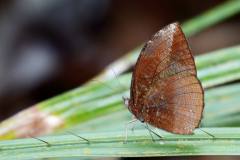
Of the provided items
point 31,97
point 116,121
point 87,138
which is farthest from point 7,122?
point 31,97

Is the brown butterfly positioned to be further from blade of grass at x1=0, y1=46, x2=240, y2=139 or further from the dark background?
the dark background

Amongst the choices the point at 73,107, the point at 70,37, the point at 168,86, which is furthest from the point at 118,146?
the point at 70,37

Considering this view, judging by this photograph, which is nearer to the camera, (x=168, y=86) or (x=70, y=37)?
(x=168, y=86)

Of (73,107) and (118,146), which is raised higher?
(73,107)

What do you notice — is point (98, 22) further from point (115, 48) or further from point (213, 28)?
point (213, 28)

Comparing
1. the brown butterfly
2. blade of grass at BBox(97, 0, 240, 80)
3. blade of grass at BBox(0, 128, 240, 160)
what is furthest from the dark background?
blade of grass at BBox(0, 128, 240, 160)

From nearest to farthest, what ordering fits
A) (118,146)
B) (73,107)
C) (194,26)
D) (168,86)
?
(118,146) → (168,86) → (73,107) → (194,26)

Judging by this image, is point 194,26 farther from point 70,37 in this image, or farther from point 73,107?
point 70,37
